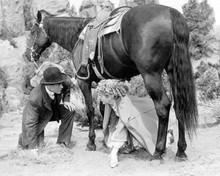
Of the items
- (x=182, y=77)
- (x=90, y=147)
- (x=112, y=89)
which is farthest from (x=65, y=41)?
(x=182, y=77)

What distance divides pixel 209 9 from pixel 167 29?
63.9 ft

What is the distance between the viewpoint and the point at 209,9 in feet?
71.8

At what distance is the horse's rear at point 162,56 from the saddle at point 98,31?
11.5 inches

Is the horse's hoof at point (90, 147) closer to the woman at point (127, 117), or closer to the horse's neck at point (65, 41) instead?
the woman at point (127, 117)

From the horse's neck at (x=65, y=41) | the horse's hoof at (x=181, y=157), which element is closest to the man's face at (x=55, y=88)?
the horse's neck at (x=65, y=41)

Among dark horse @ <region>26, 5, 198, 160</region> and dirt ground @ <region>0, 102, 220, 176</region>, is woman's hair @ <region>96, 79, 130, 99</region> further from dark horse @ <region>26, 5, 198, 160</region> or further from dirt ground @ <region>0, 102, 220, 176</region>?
dirt ground @ <region>0, 102, 220, 176</region>

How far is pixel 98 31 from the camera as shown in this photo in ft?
14.8

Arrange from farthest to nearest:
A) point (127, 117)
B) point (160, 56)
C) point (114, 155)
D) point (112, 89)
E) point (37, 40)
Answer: point (37, 40) → point (112, 89) → point (127, 117) → point (114, 155) → point (160, 56)

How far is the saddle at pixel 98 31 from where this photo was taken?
435 centimetres

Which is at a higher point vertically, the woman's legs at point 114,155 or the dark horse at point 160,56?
the dark horse at point 160,56

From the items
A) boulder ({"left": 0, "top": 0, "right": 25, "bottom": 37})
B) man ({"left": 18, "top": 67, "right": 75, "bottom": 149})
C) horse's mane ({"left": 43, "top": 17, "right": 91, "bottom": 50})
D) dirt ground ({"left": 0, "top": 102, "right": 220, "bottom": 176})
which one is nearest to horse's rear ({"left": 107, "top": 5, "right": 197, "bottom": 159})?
dirt ground ({"left": 0, "top": 102, "right": 220, "bottom": 176})

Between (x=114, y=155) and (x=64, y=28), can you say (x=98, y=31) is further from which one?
(x=114, y=155)

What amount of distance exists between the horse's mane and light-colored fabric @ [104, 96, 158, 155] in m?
1.43

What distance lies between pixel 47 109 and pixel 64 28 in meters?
1.29
